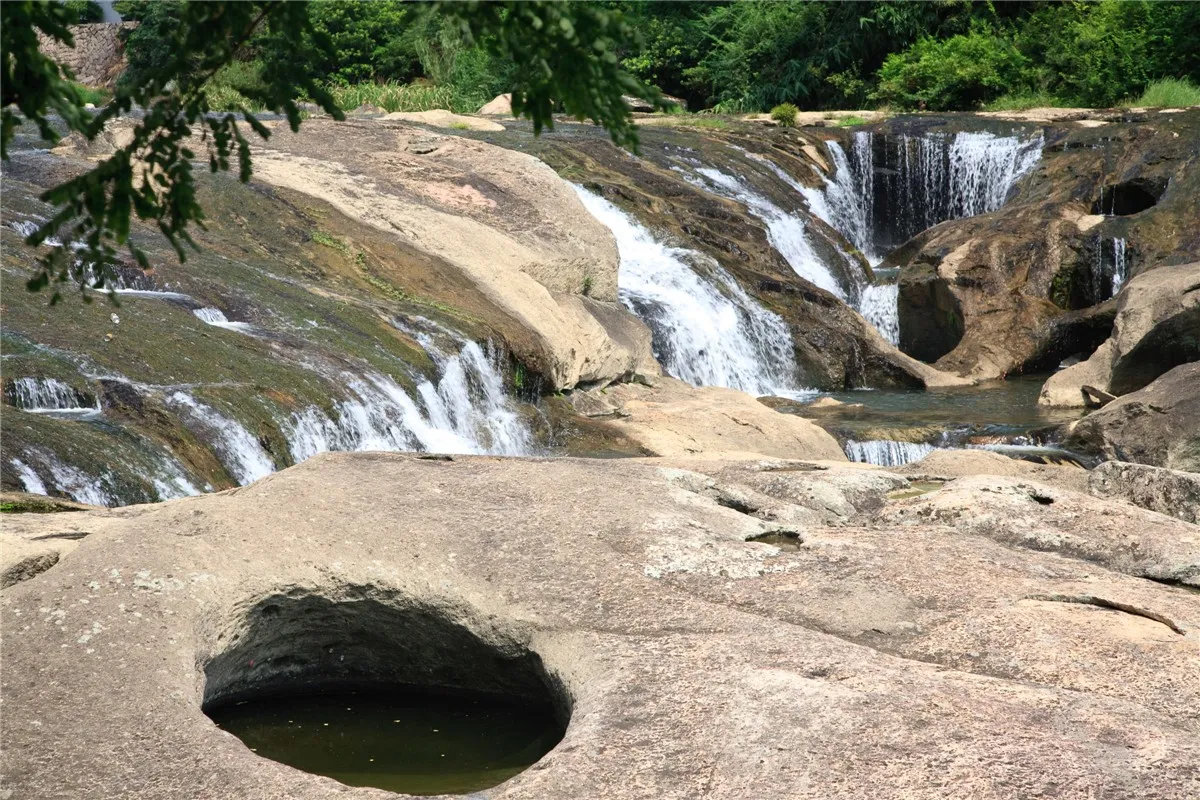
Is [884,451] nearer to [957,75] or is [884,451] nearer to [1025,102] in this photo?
[1025,102]

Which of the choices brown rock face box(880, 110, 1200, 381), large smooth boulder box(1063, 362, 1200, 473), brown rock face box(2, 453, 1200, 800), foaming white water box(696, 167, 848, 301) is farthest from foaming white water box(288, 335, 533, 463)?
brown rock face box(880, 110, 1200, 381)

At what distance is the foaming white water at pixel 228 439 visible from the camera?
31.1 feet

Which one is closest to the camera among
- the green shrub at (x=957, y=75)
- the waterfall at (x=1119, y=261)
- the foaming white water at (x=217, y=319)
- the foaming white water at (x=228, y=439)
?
the foaming white water at (x=228, y=439)

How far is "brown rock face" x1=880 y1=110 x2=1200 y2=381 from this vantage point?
1961 centimetres

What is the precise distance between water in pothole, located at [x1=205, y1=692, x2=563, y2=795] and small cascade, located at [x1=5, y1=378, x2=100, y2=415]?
4199 millimetres

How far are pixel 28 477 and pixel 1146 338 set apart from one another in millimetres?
12397

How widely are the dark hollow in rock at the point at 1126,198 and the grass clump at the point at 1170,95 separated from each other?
6.16 meters

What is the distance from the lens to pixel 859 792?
13.0 feet

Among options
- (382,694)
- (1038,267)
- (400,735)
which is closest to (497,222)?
(1038,267)

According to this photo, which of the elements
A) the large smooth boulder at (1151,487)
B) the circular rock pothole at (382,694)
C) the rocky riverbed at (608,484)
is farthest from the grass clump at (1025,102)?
the circular rock pothole at (382,694)

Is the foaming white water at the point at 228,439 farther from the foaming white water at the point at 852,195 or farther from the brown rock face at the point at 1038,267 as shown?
the foaming white water at the point at 852,195

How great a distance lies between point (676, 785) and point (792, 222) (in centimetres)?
1843

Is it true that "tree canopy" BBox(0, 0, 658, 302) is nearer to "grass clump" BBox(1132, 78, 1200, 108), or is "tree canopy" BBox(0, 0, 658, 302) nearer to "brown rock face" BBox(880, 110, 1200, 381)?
"brown rock face" BBox(880, 110, 1200, 381)

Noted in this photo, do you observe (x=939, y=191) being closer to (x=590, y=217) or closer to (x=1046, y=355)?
(x=1046, y=355)
